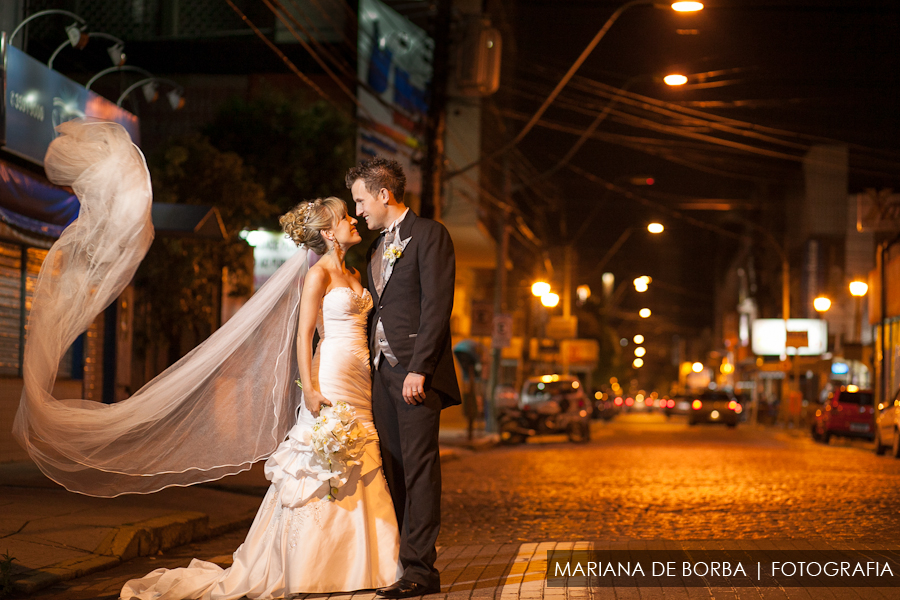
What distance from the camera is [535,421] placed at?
25344mm

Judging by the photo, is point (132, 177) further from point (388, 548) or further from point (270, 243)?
point (270, 243)

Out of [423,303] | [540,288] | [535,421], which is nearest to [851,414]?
[535,421]

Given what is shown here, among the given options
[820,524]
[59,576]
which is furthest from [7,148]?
[820,524]

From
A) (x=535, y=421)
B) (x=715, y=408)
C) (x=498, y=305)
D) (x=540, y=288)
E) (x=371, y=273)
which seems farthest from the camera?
(x=715, y=408)

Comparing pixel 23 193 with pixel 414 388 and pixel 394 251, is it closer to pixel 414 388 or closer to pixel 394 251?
pixel 394 251

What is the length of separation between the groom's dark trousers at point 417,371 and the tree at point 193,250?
36.1 ft

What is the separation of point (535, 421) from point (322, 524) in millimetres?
20352

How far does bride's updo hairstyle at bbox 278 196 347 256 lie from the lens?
5699 millimetres

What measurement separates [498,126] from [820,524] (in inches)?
1219

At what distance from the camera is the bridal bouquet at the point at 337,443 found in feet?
17.3

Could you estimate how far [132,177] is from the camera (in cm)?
625

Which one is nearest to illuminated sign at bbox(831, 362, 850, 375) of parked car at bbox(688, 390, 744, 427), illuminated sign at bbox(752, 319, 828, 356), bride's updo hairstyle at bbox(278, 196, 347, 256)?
illuminated sign at bbox(752, 319, 828, 356)

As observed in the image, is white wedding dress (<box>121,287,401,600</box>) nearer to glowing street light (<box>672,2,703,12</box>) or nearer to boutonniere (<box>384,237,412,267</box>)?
Answer: boutonniere (<box>384,237,412,267</box>)

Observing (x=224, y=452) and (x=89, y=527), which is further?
(x=89, y=527)
